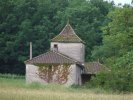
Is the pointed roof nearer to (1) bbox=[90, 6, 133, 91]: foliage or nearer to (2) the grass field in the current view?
(1) bbox=[90, 6, 133, 91]: foliage

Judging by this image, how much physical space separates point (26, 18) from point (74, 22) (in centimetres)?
914

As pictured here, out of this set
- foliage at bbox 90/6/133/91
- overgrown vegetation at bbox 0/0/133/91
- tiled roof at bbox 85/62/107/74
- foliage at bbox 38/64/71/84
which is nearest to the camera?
foliage at bbox 90/6/133/91

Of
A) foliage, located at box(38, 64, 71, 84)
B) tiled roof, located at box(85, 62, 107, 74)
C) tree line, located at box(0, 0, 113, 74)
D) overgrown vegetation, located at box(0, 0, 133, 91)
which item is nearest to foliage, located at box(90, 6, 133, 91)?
foliage, located at box(38, 64, 71, 84)

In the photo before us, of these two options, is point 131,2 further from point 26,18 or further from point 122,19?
point 26,18

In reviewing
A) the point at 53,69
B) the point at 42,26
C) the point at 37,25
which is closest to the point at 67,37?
the point at 53,69

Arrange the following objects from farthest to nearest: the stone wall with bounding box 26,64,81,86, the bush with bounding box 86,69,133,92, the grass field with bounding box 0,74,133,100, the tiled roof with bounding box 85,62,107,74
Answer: the tiled roof with bounding box 85,62,107,74 → the stone wall with bounding box 26,64,81,86 → the bush with bounding box 86,69,133,92 → the grass field with bounding box 0,74,133,100

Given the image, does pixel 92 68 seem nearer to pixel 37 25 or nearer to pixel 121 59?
pixel 121 59

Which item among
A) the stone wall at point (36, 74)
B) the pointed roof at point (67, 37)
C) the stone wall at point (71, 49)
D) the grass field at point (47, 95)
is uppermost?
the pointed roof at point (67, 37)

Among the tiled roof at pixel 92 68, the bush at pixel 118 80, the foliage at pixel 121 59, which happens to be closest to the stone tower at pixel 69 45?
the tiled roof at pixel 92 68

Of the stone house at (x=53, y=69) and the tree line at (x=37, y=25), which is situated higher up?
the tree line at (x=37, y=25)

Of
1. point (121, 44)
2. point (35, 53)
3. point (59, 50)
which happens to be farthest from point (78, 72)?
point (35, 53)

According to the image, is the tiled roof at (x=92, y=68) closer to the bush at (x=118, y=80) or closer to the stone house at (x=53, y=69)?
the stone house at (x=53, y=69)

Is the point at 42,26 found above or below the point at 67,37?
above

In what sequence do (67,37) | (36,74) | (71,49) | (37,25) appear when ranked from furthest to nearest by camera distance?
(37,25) → (67,37) → (71,49) → (36,74)
